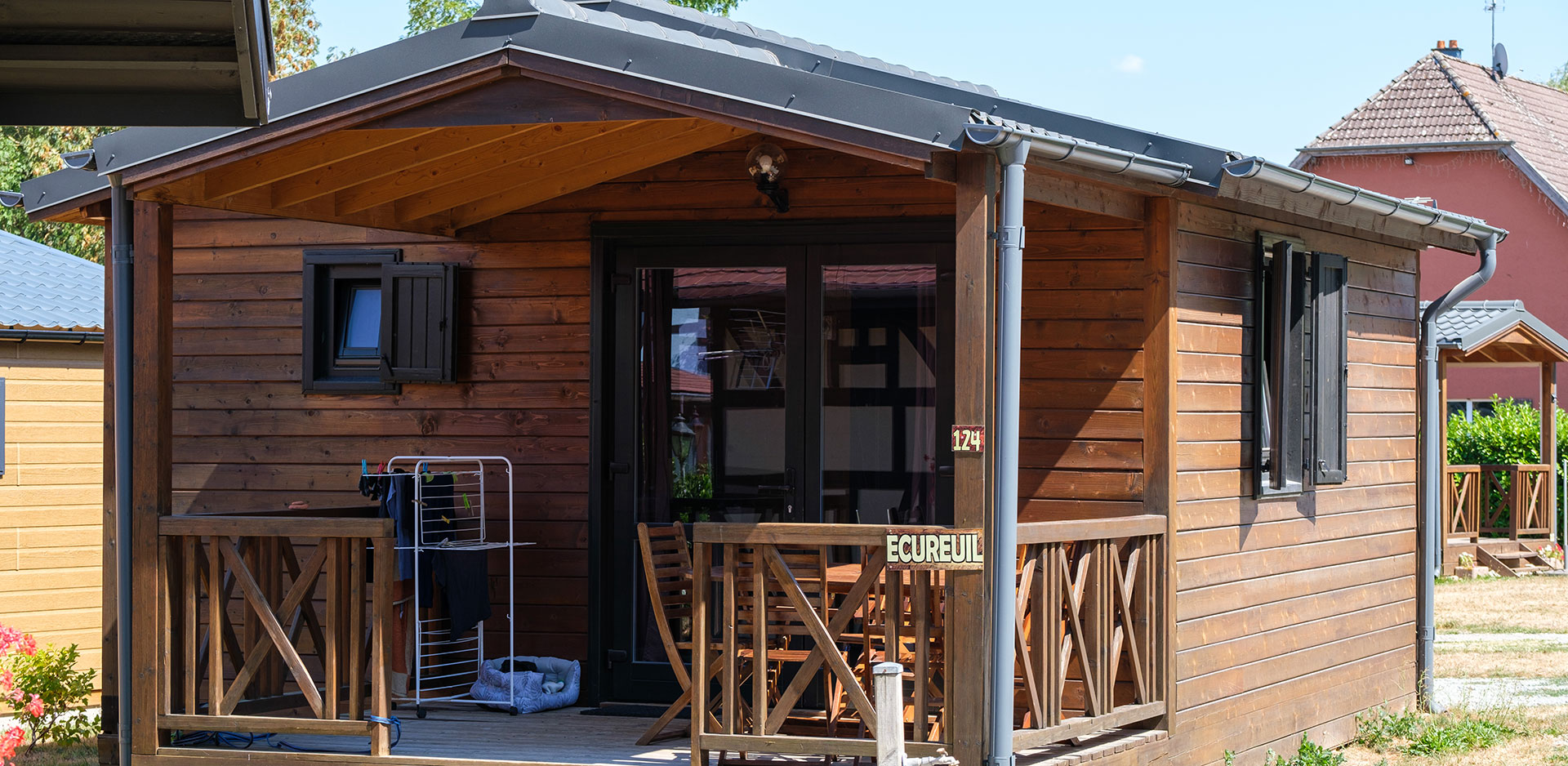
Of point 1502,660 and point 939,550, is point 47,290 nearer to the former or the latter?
point 939,550

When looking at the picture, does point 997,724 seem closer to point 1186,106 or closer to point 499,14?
point 499,14

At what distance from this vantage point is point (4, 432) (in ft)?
31.9

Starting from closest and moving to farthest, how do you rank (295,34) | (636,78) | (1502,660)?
(636,78)
(1502,660)
(295,34)

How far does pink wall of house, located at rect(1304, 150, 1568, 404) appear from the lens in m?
23.8

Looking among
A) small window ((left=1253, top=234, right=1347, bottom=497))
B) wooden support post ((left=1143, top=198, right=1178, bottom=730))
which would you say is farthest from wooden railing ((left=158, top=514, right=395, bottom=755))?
small window ((left=1253, top=234, right=1347, bottom=497))

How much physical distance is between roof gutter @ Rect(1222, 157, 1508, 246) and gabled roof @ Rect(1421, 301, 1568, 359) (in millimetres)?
6911

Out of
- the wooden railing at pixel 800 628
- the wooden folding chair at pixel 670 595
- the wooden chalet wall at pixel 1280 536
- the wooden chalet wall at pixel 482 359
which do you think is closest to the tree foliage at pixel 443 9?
the wooden chalet wall at pixel 482 359

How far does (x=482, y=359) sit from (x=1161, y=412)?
3412mm

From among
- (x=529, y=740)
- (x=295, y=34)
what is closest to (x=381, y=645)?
(x=529, y=740)

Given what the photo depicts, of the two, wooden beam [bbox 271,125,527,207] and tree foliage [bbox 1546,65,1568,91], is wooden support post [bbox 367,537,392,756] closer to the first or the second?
wooden beam [bbox 271,125,527,207]

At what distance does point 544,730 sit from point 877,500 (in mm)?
1772

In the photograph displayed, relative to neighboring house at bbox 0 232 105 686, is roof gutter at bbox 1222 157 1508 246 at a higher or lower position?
higher

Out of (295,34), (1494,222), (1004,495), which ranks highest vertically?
(295,34)

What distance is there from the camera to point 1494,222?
79.8 feet
